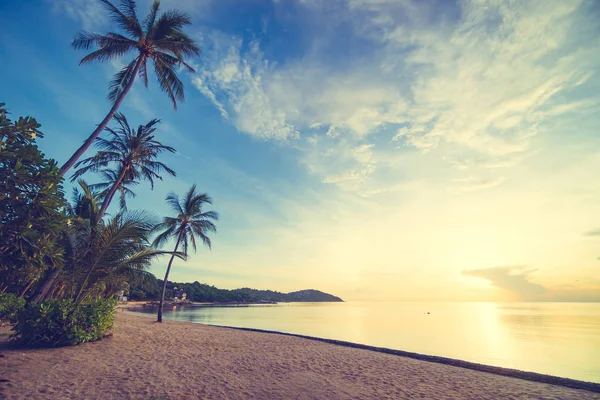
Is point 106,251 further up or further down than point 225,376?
further up

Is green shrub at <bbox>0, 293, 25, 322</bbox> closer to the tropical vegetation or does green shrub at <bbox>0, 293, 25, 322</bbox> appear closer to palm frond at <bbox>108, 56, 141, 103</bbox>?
the tropical vegetation

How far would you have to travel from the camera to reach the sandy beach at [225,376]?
19.1ft

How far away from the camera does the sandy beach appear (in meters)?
5.82

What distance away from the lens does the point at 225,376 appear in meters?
7.42

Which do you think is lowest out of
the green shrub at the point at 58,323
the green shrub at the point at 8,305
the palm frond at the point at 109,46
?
the green shrub at the point at 58,323

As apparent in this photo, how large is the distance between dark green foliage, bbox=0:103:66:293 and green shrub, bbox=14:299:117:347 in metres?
3.03

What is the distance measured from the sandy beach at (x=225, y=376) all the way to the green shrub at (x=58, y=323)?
41 centimetres

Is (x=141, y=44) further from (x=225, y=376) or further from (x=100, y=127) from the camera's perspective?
(x=225, y=376)

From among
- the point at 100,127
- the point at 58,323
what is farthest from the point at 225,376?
the point at 100,127

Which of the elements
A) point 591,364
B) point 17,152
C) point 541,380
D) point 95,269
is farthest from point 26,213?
point 591,364

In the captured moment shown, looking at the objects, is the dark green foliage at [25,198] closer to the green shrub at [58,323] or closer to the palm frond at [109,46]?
the green shrub at [58,323]

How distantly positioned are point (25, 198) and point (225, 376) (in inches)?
229

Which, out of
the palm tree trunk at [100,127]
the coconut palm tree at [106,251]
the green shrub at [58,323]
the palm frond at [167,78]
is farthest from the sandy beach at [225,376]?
the palm frond at [167,78]

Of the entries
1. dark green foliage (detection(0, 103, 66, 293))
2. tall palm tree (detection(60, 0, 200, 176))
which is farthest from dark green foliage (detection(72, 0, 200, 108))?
dark green foliage (detection(0, 103, 66, 293))
